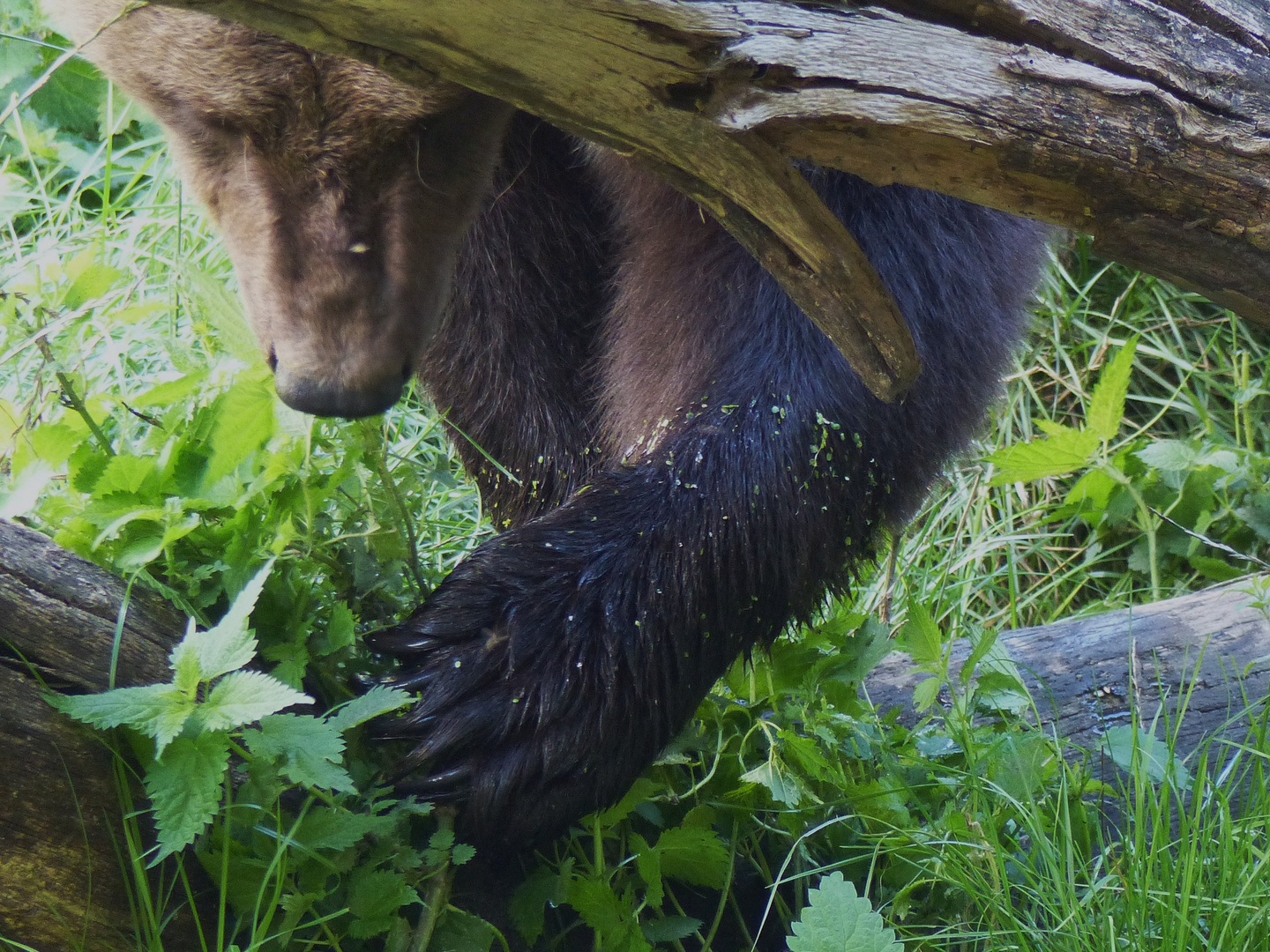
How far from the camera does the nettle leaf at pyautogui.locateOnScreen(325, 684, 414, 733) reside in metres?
1.43

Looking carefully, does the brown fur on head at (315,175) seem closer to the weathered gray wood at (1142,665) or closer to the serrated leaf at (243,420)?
the serrated leaf at (243,420)

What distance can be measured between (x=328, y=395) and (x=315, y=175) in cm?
25

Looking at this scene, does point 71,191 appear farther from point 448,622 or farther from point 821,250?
point 821,250

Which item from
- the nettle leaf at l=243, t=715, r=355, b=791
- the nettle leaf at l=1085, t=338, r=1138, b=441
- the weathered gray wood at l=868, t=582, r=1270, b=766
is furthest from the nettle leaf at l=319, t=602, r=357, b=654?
the nettle leaf at l=1085, t=338, r=1138, b=441

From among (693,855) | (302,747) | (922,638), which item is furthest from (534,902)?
(922,638)

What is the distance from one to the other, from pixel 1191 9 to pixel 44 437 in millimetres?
1393

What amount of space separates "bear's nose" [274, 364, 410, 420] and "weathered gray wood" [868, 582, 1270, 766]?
1.17 m

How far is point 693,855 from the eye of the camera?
175 centimetres

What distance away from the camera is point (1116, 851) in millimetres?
2037

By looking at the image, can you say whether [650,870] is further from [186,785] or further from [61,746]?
[61,746]

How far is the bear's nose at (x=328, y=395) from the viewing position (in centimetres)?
152

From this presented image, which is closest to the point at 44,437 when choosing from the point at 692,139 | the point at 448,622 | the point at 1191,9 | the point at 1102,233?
the point at 448,622

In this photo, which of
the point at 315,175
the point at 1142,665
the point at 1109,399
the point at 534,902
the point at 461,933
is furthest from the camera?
the point at 1109,399

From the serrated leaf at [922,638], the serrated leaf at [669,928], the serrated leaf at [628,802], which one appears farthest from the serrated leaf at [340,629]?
the serrated leaf at [922,638]
